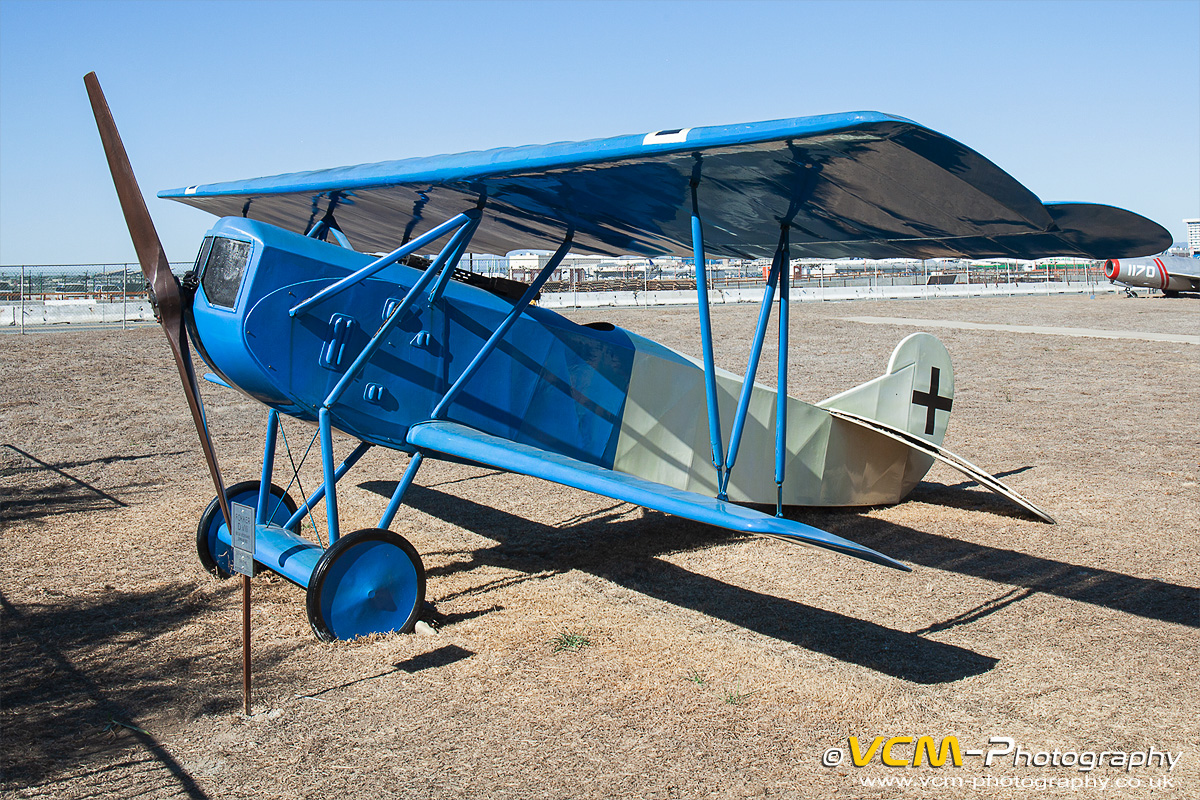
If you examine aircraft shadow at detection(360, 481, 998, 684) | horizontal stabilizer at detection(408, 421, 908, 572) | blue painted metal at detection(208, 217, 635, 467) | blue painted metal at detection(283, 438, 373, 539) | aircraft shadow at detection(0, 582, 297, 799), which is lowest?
aircraft shadow at detection(360, 481, 998, 684)

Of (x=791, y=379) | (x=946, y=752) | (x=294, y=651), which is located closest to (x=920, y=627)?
(x=946, y=752)

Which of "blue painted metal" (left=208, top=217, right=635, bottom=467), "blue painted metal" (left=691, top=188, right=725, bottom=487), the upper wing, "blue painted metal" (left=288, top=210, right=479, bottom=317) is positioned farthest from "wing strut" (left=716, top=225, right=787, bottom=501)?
"blue painted metal" (left=288, top=210, right=479, bottom=317)

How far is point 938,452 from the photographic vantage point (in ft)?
24.4

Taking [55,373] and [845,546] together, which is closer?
Result: [845,546]

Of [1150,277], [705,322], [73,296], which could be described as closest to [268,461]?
[705,322]

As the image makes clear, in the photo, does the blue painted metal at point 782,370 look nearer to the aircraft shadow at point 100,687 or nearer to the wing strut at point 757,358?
the wing strut at point 757,358

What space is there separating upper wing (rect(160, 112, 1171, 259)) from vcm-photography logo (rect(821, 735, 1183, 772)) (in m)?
2.62

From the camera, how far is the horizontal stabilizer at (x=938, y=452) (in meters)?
6.79

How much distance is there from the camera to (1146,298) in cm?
3497

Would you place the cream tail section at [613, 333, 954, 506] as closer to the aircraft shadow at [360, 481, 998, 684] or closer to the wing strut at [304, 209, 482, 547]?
the aircraft shadow at [360, 481, 998, 684]

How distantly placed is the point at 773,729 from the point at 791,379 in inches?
512

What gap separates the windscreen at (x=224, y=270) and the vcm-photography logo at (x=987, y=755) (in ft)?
13.7

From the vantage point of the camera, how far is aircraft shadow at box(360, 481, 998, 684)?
5.39 metres

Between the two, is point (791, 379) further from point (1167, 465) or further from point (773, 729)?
point (773, 729)
